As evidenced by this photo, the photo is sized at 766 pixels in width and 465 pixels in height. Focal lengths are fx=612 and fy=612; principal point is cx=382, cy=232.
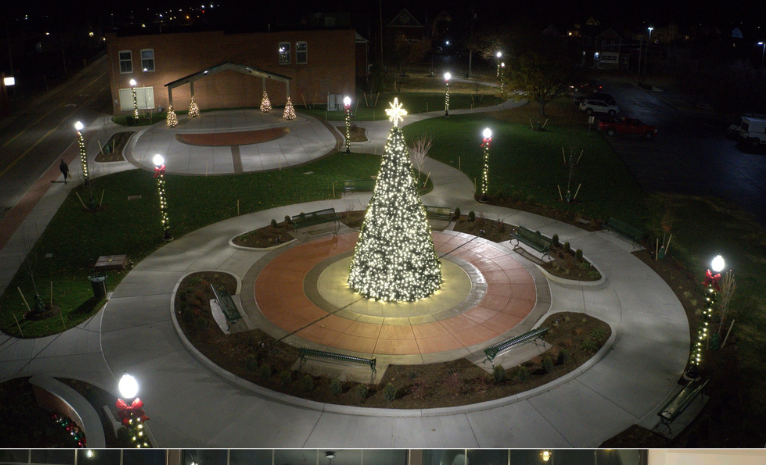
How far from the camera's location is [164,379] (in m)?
15.7

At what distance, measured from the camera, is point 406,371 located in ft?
52.3

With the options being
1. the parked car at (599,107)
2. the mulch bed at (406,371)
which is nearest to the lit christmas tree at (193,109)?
the parked car at (599,107)

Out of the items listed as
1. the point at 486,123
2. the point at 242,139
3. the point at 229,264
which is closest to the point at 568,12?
the point at 486,123

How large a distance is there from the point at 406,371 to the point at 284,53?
151 ft

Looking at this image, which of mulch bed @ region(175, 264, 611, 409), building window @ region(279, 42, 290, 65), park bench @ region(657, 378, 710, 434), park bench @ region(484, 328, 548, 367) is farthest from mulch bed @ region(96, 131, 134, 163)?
park bench @ region(657, 378, 710, 434)

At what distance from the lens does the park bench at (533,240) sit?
22.3 meters

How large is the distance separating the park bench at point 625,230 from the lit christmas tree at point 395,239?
8.64m

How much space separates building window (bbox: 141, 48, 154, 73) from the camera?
2060 inches

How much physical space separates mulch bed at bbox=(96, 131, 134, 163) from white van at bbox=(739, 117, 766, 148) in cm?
4168

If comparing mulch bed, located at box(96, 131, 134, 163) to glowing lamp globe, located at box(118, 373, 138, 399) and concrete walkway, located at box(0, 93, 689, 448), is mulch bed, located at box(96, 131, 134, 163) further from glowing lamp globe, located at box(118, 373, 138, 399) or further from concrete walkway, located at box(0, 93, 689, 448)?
glowing lamp globe, located at box(118, 373, 138, 399)

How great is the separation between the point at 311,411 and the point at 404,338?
3925mm

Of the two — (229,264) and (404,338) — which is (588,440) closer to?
(404,338)

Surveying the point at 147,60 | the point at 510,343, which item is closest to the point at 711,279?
the point at 510,343

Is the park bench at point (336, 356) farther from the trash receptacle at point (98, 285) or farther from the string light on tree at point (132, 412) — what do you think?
the trash receptacle at point (98, 285)
